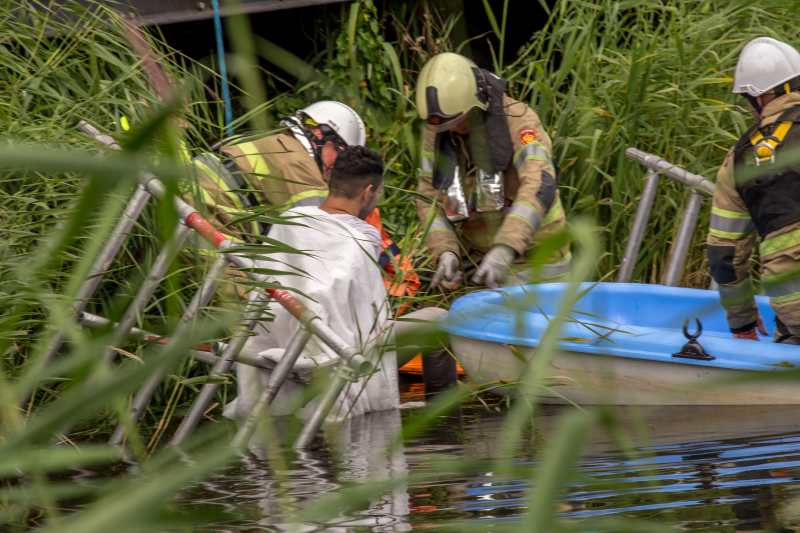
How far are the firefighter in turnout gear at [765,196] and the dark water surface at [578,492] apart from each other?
668 mm

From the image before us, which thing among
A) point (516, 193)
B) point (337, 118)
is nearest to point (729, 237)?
point (516, 193)

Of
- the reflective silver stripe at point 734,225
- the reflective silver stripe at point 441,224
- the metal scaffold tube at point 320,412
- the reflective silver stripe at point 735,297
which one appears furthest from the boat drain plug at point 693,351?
the reflective silver stripe at point 735,297

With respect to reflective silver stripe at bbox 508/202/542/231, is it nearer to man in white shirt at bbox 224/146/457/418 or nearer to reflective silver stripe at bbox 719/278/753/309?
man in white shirt at bbox 224/146/457/418

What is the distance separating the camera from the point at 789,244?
3658 mm

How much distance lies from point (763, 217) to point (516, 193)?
5.02 feet

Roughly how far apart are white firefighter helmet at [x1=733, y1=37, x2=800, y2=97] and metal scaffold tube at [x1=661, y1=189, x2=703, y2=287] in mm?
974

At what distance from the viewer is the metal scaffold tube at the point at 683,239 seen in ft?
15.8

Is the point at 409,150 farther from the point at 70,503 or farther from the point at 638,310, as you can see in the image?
the point at 70,503

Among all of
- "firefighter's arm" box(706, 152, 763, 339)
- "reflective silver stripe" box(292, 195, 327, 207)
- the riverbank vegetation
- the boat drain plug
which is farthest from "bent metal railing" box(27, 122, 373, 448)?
"firefighter's arm" box(706, 152, 763, 339)

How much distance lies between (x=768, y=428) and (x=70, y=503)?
8.84 ft

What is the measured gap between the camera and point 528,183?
4672 millimetres

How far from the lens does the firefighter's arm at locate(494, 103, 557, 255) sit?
455 cm

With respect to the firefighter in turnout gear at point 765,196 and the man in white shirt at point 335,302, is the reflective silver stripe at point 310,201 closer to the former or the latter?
the man in white shirt at point 335,302

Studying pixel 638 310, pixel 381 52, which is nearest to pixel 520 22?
pixel 381 52
